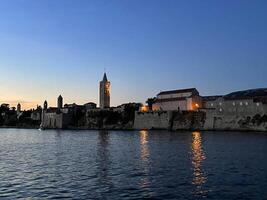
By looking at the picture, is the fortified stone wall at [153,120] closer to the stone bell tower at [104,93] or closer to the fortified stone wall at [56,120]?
the stone bell tower at [104,93]

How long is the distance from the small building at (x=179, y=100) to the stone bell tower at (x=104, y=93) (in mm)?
33972

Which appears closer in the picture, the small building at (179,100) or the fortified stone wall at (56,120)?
the small building at (179,100)

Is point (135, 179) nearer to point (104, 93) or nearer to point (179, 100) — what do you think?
point (179, 100)

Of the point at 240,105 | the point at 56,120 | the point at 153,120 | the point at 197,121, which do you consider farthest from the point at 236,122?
the point at 56,120

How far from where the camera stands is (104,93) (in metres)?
159

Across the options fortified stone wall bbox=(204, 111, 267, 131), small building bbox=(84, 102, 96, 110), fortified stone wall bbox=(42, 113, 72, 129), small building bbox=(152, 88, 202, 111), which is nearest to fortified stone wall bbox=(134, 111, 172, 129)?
small building bbox=(152, 88, 202, 111)

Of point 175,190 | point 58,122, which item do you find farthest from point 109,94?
point 175,190

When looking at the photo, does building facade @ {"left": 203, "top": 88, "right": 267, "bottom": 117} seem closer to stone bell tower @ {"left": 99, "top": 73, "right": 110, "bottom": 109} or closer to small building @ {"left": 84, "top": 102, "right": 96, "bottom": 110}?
stone bell tower @ {"left": 99, "top": 73, "right": 110, "bottom": 109}

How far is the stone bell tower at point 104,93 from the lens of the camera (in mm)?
158250

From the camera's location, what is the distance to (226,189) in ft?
63.7

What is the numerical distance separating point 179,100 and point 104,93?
154ft

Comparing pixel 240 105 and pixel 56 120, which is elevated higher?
pixel 240 105

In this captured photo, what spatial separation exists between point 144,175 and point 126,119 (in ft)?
356

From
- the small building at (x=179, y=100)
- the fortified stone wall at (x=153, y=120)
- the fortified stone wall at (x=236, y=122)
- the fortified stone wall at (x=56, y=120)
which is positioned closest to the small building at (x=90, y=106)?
the fortified stone wall at (x=56, y=120)
